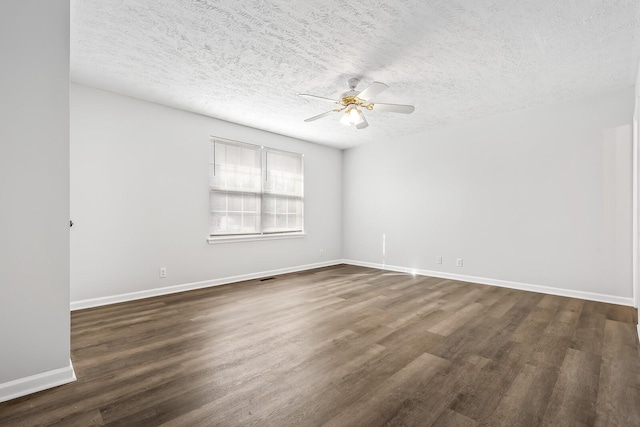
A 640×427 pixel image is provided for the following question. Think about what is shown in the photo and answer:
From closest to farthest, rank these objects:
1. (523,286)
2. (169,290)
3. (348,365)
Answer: (348,365), (169,290), (523,286)

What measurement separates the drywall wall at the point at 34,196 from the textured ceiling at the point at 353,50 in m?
0.59

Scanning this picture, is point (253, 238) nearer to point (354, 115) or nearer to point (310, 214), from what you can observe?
point (310, 214)

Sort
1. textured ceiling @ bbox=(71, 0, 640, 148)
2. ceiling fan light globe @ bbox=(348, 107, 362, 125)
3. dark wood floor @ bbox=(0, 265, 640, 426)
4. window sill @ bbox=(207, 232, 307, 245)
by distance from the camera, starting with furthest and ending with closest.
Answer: window sill @ bbox=(207, 232, 307, 245) < ceiling fan light globe @ bbox=(348, 107, 362, 125) < textured ceiling @ bbox=(71, 0, 640, 148) < dark wood floor @ bbox=(0, 265, 640, 426)

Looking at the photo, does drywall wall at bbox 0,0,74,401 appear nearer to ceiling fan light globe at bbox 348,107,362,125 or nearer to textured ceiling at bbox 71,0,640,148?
textured ceiling at bbox 71,0,640,148

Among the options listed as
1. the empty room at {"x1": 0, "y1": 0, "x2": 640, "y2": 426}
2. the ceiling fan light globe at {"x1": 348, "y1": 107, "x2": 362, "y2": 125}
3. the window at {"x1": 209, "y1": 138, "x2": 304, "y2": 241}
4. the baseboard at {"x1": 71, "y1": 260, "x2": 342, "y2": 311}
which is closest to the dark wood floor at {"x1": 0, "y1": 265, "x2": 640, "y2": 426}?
the empty room at {"x1": 0, "y1": 0, "x2": 640, "y2": 426}

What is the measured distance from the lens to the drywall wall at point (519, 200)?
371cm

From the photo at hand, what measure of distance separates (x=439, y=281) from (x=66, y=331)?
467 cm

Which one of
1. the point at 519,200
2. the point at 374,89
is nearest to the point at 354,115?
the point at 374,89

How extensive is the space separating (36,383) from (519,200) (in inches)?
216

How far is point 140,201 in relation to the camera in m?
3.91

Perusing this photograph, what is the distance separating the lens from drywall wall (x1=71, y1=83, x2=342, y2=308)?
11.5ft

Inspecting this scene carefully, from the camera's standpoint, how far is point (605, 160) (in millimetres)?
3736

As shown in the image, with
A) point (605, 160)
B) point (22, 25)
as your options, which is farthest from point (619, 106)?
point (22, 25)

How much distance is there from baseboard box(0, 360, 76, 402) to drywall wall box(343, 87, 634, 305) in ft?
16.4
